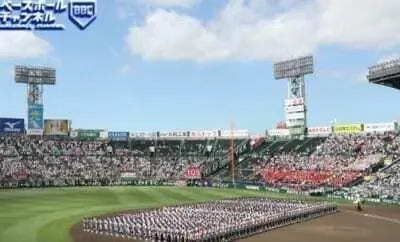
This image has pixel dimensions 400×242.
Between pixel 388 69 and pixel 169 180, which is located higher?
pixel 388 69

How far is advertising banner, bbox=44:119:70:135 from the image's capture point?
102 meters

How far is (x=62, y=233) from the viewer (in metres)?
40.4

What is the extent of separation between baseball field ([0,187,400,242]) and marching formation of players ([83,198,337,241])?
1150 millimetres

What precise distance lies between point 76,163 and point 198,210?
53745 mm

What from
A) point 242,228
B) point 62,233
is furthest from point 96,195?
point 242,228

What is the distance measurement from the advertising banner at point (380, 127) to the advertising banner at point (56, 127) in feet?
169

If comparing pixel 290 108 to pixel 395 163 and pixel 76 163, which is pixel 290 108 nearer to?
pixel 395 163

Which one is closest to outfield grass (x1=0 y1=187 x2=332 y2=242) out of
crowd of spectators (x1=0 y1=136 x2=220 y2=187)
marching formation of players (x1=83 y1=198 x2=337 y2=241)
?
marching formation of players (x1=83 y1=198 x2=337 y2=241)

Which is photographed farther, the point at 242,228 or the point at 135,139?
the point at 135,139

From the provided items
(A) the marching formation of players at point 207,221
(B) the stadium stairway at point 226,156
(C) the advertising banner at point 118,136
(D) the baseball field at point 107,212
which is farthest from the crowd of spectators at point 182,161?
(A) the marching formation of players at point 207,221

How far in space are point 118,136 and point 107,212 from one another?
2335 inches

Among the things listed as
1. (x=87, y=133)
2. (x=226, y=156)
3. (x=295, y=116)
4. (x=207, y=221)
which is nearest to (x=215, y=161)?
(x=226, y=156)

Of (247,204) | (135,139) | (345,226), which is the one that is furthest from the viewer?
(135,139)

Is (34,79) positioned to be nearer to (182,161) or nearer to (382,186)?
(182,161)
